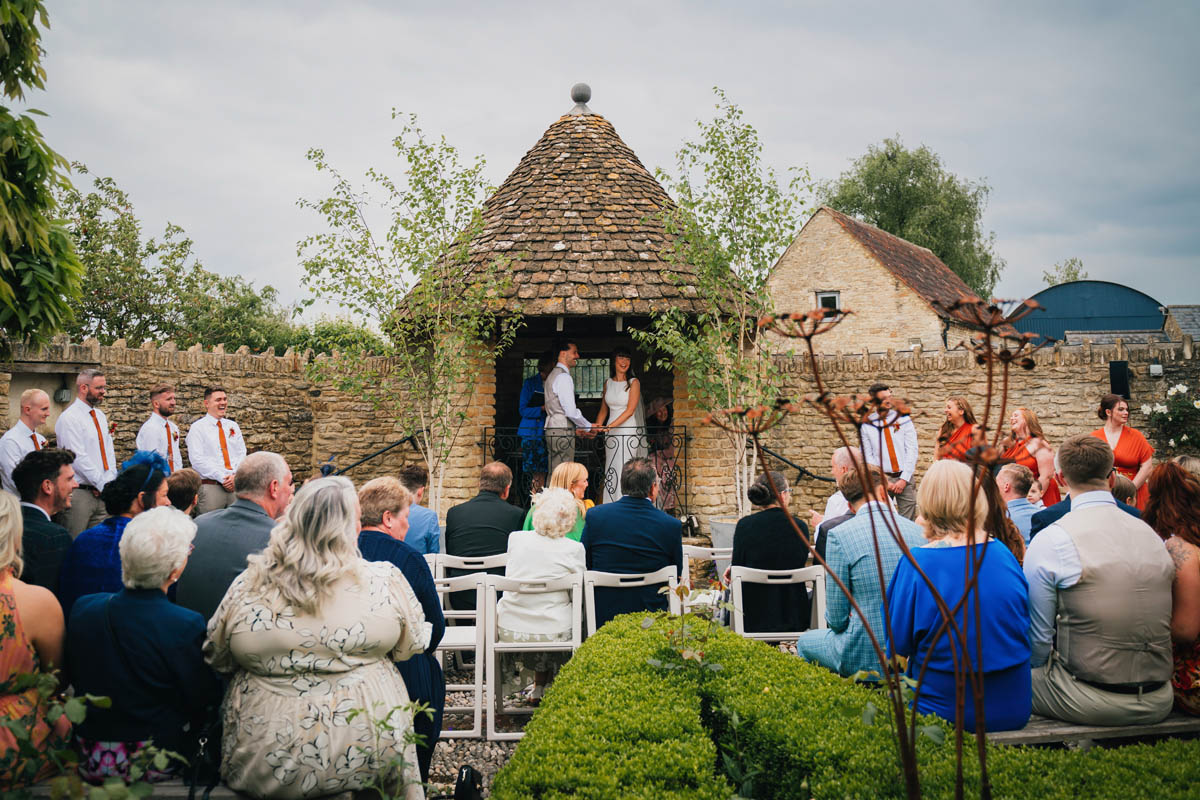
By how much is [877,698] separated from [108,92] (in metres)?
21.1

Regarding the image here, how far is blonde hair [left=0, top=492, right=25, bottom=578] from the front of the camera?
2.75m

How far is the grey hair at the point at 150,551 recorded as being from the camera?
2.72 meters

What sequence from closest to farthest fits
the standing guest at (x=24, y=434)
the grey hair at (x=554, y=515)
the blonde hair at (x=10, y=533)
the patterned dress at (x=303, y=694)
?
the patterned dress at (x=303, y=694) < the blonde hair at (x=10, y=533) < the grey hair at (x=554, y=515) < the standing guest at (x=24, y=434)

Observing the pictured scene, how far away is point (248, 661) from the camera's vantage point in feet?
8.79

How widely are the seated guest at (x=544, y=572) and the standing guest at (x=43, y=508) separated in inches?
99.8

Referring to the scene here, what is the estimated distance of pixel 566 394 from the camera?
953cm

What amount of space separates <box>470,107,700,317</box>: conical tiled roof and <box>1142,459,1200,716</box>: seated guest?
20.8ft

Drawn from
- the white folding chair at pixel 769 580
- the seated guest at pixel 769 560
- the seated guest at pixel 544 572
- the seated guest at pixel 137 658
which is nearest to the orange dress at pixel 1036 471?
Result: the seated guest at pixel 769 560

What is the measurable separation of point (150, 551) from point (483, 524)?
136 inches

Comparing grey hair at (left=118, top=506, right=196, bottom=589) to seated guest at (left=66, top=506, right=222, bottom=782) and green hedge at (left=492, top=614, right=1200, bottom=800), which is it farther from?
green hedge at (left=492, top=614, right=1200, bottom=800)

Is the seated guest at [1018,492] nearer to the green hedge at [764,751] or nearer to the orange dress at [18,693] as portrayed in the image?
the green hedge at [764,751]

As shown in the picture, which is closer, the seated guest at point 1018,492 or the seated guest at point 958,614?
the seated guest at point 958,614

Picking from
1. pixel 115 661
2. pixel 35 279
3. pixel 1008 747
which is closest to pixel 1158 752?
pixel 1008 747

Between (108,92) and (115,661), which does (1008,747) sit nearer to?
(115,661)
